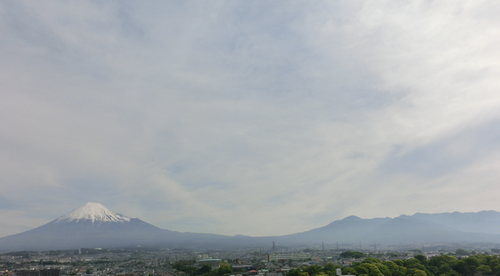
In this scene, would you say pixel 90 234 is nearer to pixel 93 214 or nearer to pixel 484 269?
pixel 93 214

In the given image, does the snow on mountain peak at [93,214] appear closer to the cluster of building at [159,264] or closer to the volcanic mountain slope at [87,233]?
the volcanic mountain slope at [87,233]

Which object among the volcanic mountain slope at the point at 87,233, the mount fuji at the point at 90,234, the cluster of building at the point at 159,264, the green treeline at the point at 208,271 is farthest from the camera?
the volcanic mountain slope at the point at 87,233

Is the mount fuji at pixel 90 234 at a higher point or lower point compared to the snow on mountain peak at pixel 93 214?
lower

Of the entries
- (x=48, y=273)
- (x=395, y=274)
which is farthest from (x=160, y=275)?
(x=395, y=274)

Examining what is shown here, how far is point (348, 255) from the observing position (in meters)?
53.8

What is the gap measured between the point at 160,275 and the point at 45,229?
152m

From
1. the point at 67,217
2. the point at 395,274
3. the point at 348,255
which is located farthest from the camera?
the point at 67,217

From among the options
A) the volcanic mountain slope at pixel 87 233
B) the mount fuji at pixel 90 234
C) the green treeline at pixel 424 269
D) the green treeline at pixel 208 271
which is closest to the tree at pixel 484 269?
the green treeline at pixel 424 269

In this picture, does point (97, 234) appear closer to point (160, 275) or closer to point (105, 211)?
point (105, 211)

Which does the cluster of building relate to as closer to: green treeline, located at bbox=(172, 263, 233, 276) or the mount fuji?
green treeline, located at bbox=(172, 263, 233, 276)

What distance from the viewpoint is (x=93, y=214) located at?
18238cm

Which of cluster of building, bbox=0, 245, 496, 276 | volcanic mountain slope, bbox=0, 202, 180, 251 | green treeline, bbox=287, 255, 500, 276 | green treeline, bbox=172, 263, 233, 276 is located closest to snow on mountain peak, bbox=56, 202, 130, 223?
volcanic mountain slope, bbox=0, 202, 180, 251

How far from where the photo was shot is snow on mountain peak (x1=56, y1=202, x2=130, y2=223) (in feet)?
572

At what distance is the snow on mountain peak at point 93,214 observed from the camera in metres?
174
